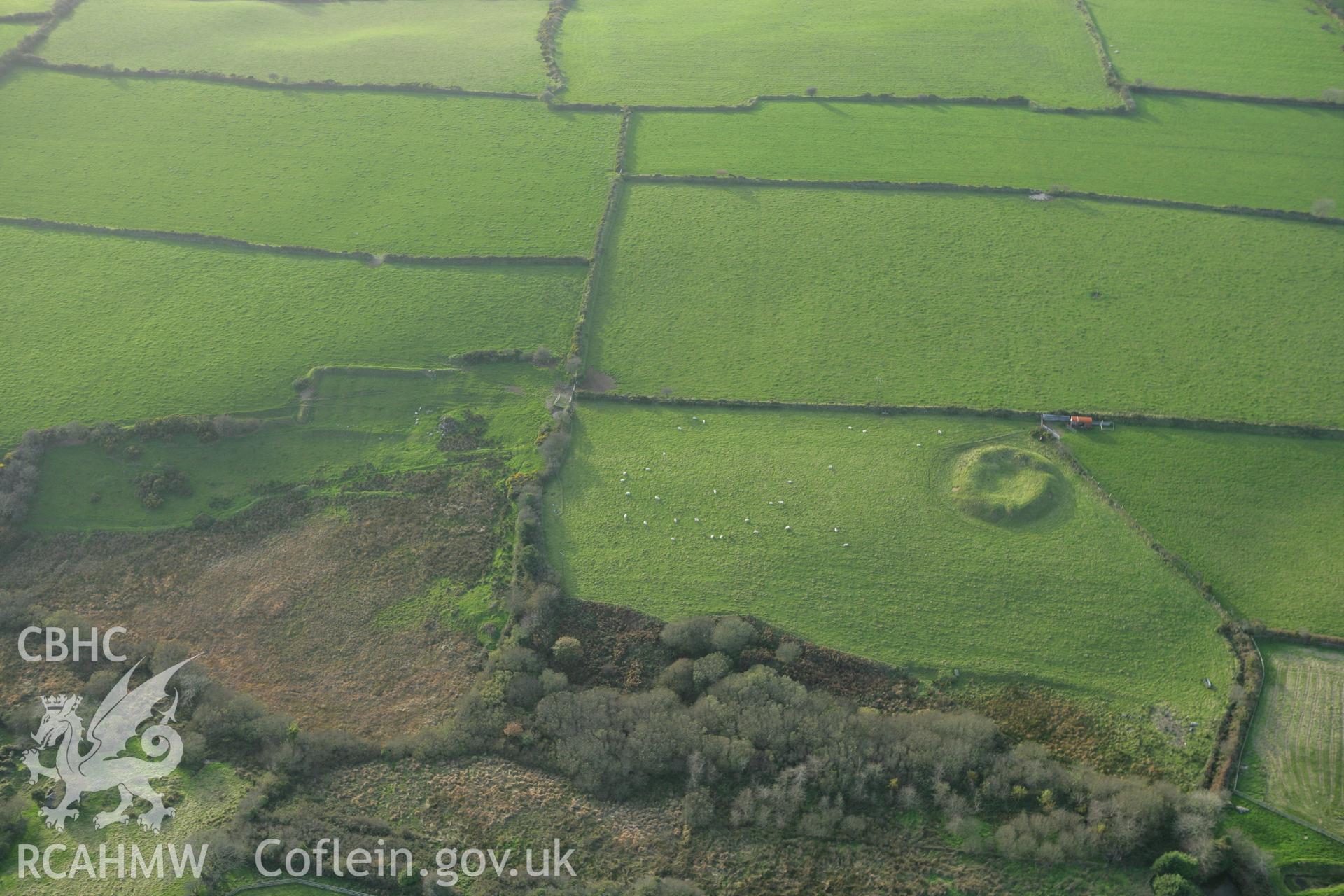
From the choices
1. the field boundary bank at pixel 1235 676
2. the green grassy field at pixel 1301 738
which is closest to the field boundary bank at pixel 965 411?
the field boundary bank at pixel 1235 676

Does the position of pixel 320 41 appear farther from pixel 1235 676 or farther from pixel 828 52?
pixel 1235 676

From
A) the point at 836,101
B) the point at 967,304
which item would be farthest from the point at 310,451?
the point at 836,101

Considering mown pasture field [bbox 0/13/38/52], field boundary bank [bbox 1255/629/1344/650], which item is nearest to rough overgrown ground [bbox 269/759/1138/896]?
field boundary bank [bbox 1255/629/1344/650]

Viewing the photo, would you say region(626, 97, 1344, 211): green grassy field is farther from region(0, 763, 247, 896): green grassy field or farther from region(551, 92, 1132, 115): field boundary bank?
region(0, 763, 247, 896): green grassy field

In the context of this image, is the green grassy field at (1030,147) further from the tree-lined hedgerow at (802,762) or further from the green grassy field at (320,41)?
the tree-lined hedgerow at (802,762)

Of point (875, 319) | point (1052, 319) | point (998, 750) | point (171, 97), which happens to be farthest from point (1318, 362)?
point (171, 97)

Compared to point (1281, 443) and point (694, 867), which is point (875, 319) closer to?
point (1281, 443)
